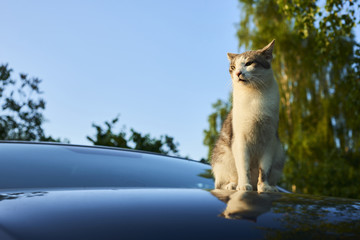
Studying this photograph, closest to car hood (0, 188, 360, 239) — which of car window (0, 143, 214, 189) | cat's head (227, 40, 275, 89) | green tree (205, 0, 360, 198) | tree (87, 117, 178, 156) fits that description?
car window (0, 143, 214, 189)

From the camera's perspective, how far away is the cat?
2.27 m

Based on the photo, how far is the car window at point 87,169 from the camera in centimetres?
191

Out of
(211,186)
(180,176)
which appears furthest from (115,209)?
(211,186)

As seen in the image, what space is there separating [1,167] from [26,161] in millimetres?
138

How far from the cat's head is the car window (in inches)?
25.9

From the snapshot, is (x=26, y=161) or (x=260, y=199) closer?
(x=260, y=199)

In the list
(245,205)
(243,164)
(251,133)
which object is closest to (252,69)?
(251,133)

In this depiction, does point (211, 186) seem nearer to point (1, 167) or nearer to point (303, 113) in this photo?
point (1, 167)

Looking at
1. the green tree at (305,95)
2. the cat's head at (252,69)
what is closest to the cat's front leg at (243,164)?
the cat's head at (252,69)

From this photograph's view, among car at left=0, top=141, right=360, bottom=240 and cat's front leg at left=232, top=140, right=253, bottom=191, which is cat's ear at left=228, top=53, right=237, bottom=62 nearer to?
cat's front leg at left=232, top=140, right=253, bottom=191

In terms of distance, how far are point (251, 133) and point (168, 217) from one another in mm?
1243

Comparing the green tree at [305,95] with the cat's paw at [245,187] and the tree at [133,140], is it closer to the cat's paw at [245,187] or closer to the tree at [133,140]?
the tree at [133,140]

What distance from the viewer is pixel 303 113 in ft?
63.6

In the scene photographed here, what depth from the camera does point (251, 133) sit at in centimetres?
227
